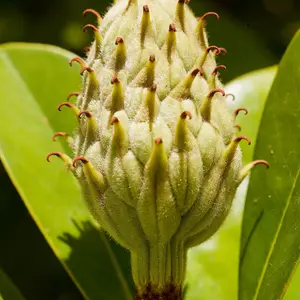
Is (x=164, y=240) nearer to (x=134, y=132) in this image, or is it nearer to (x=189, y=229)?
(x=189, y=229)

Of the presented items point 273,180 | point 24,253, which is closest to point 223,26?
point 24,253

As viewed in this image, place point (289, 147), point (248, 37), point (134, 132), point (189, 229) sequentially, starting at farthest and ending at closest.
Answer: point (248, 37) < point (289, 147) < point (189, 229) < point (134, 132)

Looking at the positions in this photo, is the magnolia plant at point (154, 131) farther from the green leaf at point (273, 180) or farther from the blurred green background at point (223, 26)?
the blurred green background at point (223, 26)

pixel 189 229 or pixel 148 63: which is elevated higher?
pixel 148 63

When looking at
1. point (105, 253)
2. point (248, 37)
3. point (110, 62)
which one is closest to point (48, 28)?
point (248, 37)

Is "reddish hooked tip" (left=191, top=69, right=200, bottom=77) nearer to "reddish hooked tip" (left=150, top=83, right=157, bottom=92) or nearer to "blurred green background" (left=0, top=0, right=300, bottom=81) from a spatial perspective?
"reddish hooked tip" (left=150, top=83, right=157, bottom=92)

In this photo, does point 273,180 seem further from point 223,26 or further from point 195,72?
point 223,26

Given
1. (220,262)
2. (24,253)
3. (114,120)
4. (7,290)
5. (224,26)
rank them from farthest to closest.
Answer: (224,26), (24,253), (220,262), (7,290), (114,120)

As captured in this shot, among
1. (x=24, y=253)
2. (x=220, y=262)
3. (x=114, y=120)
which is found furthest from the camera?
(x=24, y=253)
